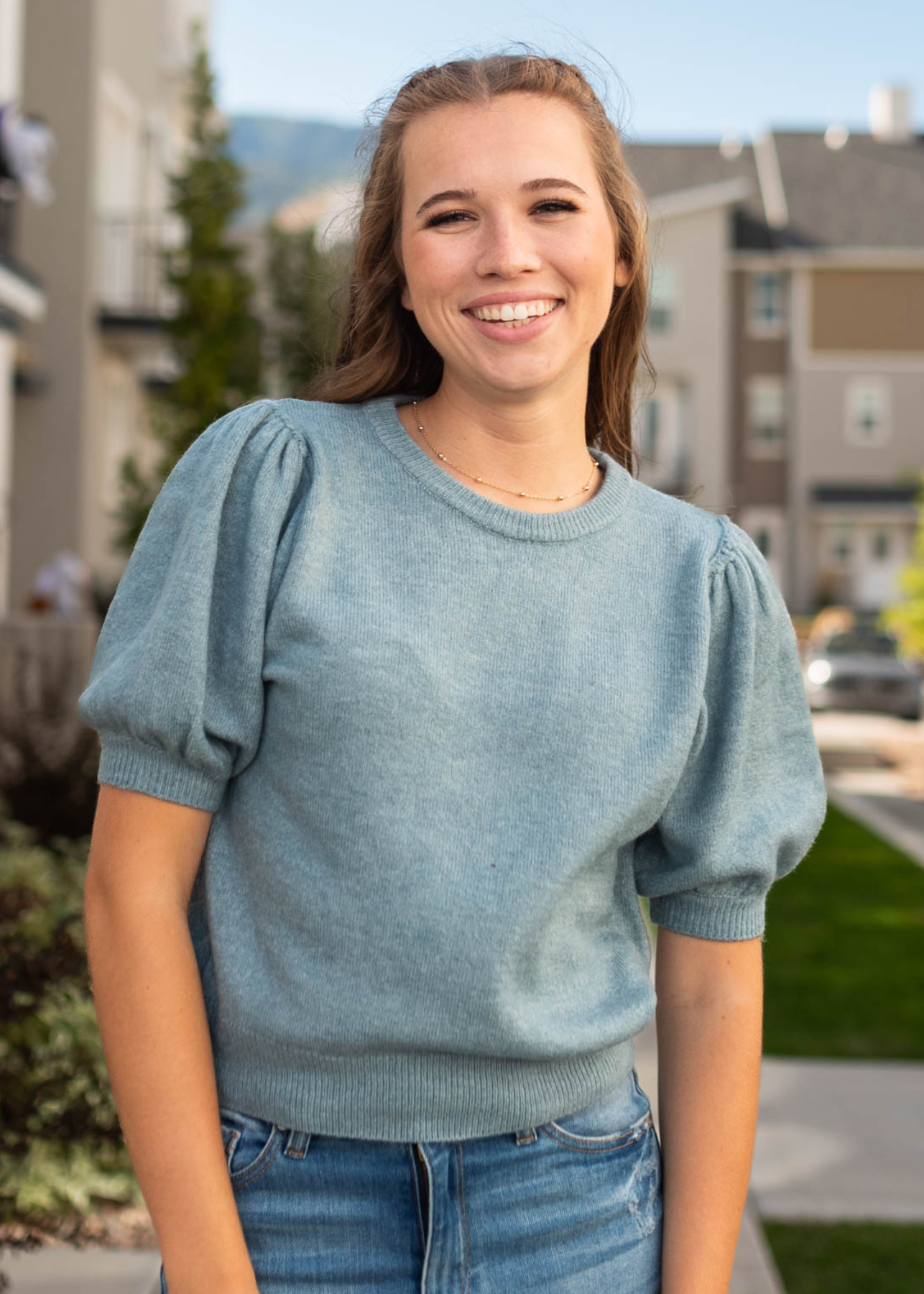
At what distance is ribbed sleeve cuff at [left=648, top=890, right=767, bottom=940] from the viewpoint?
1.79 m

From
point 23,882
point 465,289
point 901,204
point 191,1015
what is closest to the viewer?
point 191,1015

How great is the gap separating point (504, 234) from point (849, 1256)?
10.7 feet

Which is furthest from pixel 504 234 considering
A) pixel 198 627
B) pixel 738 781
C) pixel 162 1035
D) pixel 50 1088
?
pixel 50 1088

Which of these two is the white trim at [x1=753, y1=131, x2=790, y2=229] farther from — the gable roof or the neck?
the neck

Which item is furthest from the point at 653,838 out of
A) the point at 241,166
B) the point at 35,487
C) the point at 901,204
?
the point at 901,204

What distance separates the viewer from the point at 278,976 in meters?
1.54

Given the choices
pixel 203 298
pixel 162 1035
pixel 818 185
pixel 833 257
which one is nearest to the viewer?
pixel 162 1035

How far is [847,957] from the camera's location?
7.62 meters

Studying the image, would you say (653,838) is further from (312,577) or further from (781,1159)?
(781,1159)

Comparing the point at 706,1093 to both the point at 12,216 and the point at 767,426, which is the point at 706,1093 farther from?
the point at 767,426

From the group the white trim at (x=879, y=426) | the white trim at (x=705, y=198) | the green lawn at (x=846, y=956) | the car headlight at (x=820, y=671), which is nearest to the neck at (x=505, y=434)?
the green lawn at (x=846, y=956)

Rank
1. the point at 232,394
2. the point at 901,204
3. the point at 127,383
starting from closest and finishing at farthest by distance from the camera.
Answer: the point at 232,394 → the point at 127,383 → the point at 901,204

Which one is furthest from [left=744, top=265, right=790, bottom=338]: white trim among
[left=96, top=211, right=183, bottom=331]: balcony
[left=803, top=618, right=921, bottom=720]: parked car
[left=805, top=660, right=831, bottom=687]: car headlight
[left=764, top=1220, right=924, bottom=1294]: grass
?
[left=764, top=1220, right=924, bottom=1294]: grass

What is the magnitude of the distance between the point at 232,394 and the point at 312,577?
12.0 m
